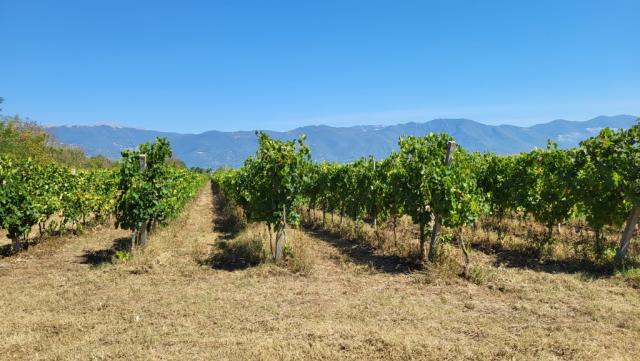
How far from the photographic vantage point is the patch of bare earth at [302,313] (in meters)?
5.83

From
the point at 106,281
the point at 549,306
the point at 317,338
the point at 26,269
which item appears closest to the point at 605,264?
the point at 549,306

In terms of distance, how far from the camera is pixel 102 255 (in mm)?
11984

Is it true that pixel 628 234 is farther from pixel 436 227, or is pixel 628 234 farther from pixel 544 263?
pixel 436 227

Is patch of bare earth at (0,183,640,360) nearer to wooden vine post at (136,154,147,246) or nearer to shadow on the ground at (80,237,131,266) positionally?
shadow on the ground at (80,237,131,266)

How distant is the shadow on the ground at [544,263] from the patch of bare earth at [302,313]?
1.41 ft

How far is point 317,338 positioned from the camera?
6.18 m

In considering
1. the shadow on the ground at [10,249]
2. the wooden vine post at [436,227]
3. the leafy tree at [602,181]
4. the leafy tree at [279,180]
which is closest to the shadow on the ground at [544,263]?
the leafy tree at [602,181]

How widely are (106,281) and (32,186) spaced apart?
7.78 m

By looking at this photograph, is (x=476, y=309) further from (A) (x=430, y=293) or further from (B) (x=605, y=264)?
(B) (x=605, y=264)

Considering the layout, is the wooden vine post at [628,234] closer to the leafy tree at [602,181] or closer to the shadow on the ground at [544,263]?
the leafy tree at [602,181]

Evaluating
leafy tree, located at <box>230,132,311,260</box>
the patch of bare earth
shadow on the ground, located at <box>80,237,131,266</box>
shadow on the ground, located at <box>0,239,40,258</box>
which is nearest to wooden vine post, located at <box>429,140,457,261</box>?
the patch of bare earth

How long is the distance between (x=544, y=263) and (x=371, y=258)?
451cm

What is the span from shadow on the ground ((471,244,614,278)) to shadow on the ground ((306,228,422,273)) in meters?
2.41

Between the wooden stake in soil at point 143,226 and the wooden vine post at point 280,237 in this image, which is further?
the wooden stake in soil at point 143,226
